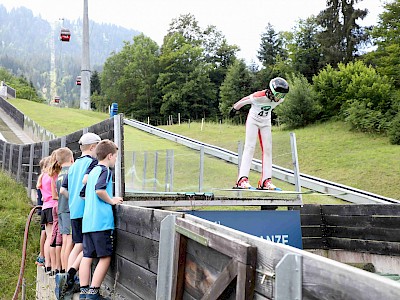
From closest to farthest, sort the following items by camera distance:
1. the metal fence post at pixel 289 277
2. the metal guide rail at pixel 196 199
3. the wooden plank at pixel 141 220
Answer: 1. the metal fence post at pixel 289 277
2. the wooden plank at pixel 141 220
3. the metal guide rail at pixel 196 199

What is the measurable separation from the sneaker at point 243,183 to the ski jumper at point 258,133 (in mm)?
78

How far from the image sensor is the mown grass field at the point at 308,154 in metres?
8.45

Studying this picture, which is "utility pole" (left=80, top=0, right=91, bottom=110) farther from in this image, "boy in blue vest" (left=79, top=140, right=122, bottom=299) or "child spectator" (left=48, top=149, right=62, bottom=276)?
"boy in blue vest" (left=79, top=140, right=122, bottom=299)

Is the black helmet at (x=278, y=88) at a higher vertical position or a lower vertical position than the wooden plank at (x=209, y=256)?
higher

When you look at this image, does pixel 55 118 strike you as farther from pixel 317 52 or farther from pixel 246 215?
pixel 246 215

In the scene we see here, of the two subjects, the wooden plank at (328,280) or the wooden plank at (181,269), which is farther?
the wooden plank at (181,269)

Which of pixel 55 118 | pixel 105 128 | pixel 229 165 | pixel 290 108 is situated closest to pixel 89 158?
pixel 105 128

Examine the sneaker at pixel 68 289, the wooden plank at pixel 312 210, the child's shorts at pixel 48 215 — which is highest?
the child's shorts at pixel 48 215

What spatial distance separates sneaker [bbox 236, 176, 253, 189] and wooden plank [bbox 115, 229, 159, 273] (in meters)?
3.14

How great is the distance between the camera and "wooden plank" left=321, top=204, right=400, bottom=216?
8031mm

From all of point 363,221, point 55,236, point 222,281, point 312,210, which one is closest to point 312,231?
point 312,210

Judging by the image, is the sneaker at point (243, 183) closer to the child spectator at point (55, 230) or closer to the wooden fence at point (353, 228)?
the wooden fence at point (353, 228)

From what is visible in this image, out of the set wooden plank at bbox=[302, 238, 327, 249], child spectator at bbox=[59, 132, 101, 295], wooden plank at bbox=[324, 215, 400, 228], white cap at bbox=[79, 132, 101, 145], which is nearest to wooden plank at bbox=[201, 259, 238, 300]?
child spectator at bbox=[59, 132, 101, 295]

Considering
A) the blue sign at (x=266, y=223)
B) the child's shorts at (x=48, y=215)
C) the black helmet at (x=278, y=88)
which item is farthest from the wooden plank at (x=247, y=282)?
the black helmet at (x=278, y=88)
